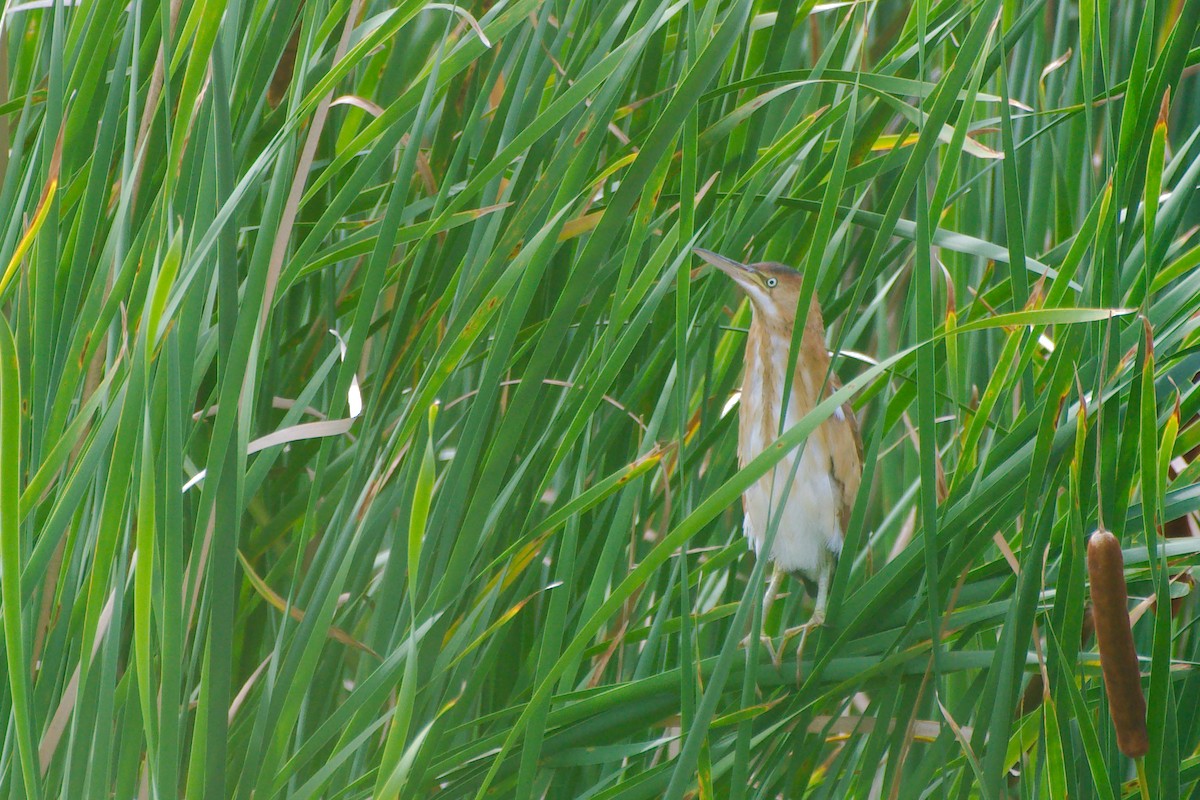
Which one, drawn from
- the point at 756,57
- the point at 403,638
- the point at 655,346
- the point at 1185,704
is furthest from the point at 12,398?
the point at 1185,704

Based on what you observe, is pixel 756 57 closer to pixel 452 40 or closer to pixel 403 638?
pixel 452 40

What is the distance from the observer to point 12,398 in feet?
2.18

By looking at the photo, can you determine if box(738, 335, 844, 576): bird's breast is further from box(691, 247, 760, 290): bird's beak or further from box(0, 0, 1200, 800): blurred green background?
box(0, 0, 1200, 800): blurred green background

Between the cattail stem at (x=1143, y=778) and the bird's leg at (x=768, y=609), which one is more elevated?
the cattail stem at (x=1143, y=778)

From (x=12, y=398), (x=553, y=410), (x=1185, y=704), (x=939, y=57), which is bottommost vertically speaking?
(x=1185, y=704)

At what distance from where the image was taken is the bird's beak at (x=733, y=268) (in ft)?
3.16

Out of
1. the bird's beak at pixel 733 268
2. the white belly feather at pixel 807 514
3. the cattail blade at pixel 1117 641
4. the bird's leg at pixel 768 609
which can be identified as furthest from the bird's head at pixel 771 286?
the cattail blade at pixel 1117 641

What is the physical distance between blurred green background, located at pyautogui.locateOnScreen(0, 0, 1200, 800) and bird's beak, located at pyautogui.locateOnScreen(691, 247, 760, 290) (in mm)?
18

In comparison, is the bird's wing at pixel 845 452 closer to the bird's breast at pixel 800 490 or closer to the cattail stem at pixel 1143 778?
the bird's breast at pixel 800 490

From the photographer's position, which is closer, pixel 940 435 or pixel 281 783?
pixel 281 783

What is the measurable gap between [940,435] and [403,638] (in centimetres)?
74

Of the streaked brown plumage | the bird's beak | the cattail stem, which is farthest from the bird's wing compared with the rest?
the cattail stem

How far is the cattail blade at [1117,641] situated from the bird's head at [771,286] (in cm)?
46

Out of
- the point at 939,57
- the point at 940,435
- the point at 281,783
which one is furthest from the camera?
the point at 939,57
